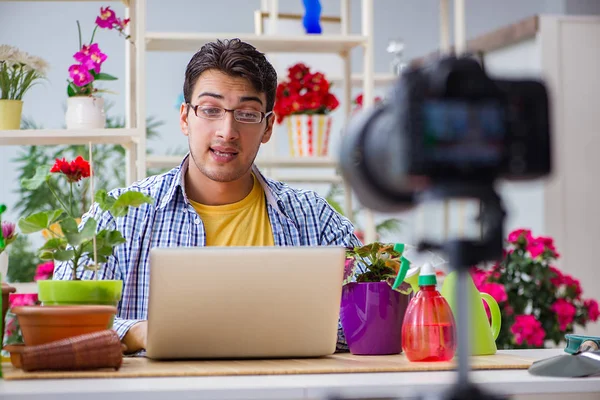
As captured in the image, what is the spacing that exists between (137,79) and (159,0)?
2.81m

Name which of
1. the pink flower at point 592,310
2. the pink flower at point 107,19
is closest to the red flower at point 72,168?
the pink flower at point 107,19

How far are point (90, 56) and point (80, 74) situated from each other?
0.07m

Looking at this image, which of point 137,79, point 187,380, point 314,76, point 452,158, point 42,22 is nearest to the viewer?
point 452,158

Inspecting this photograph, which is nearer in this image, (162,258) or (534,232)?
(162,258)

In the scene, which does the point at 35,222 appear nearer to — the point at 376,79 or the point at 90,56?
the point at 90,56

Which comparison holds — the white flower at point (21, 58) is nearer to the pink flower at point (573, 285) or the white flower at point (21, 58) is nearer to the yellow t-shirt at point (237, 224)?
the yellow t-shirt at point (237, 224)

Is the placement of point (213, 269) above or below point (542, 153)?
below

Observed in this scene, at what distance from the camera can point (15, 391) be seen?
1090mm

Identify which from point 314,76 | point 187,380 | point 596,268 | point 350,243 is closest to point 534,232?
point 596,268

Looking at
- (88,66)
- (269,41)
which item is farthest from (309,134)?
(88,66)

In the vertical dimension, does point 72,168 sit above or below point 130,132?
below

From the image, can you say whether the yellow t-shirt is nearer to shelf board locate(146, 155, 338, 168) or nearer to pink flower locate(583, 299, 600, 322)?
shelf board locate(146, 155, 338, 168)

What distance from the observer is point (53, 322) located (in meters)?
1.32

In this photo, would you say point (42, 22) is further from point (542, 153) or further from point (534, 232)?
point (542, 153)
